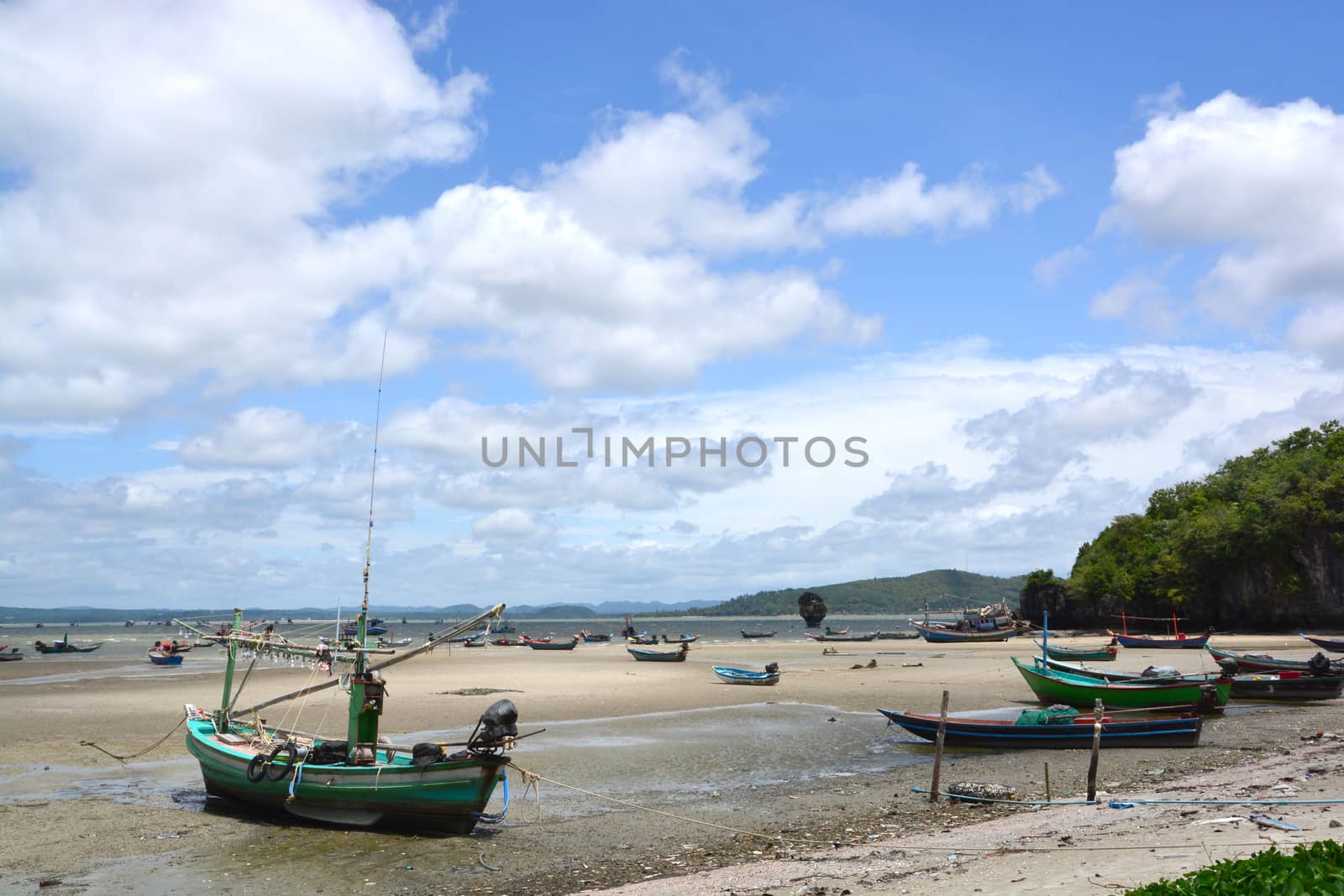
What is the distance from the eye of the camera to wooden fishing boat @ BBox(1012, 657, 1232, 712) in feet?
90.1

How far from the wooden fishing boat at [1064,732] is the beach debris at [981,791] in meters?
5.61

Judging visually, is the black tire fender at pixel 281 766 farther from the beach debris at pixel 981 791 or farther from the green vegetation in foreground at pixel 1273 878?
the green vegetation in foreground at pixel 1273 878

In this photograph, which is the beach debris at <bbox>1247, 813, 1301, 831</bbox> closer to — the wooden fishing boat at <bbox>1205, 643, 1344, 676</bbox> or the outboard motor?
the outboard motor

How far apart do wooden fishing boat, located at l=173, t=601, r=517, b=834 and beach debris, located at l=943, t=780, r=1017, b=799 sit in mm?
8400

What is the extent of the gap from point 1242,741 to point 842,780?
11472mm

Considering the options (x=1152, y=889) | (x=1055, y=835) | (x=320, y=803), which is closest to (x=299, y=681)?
(x=320, y=803)

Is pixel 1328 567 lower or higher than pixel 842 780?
higher

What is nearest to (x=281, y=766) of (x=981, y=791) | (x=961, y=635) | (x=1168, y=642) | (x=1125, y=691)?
(x=981, y=791)

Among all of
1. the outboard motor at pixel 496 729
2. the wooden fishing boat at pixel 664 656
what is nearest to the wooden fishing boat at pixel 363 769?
the outboard motor at pixel 496 729

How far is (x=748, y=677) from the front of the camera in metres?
42.3

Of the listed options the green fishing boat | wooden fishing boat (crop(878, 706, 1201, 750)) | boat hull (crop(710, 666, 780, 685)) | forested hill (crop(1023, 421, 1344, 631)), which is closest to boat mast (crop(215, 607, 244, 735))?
the green fishing boat

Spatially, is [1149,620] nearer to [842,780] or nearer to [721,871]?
[842,780]

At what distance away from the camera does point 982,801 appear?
17219 millimetres

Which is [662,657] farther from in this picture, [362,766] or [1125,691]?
[362,766]
